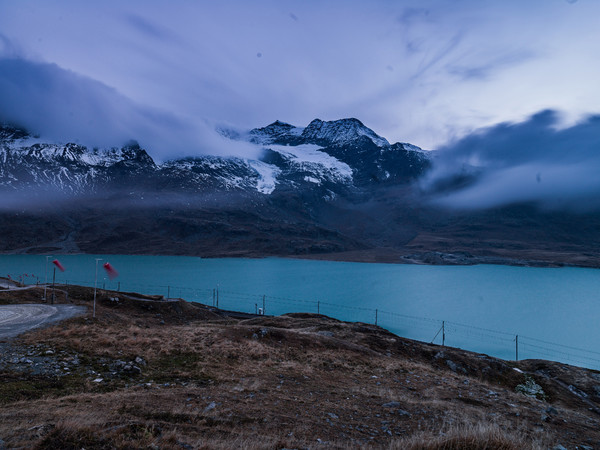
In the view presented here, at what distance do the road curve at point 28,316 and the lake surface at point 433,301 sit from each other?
36.8 metres

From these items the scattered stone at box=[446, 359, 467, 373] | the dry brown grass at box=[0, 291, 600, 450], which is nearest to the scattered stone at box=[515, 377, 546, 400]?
the dry brown grass at box=[0, 291, 600, 450]

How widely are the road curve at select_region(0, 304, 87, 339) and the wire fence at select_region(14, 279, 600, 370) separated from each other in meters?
31.3

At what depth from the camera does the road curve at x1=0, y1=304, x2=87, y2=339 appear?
66.7 ft

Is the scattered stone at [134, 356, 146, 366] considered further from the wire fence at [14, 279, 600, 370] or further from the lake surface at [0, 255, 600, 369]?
the lake surface at [0, 255, 600, 369]

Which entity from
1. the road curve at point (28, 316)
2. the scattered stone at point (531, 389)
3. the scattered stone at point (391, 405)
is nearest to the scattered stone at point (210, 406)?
the scattered stone at point (391, 405)

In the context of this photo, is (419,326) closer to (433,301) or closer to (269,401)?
(433,301)

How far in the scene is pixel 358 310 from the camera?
217ft

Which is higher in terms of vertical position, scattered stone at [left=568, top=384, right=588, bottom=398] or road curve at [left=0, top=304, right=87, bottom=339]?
road curve at [left=0, top=304, right=87, bottom=339]

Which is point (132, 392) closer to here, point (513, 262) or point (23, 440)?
point (23, 440)

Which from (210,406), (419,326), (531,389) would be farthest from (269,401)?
(419,326)

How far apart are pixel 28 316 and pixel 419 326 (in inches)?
1934

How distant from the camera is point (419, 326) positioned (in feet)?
180

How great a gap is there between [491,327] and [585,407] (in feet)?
132

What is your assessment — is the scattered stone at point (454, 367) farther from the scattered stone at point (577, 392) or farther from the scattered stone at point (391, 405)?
the scattered stone at point (391, 405)
